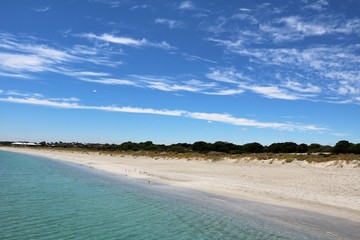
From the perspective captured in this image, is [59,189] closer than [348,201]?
No

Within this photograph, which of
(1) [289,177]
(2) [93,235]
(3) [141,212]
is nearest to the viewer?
(2) [93,235]

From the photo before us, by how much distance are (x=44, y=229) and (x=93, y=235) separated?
1.95m

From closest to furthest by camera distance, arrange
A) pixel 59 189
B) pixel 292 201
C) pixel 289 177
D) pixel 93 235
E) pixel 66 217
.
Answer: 1. pixel 93 235
2. pixel 66 217
3. pixel 292 201
4. pixel 59 189
5. pixel 289 177

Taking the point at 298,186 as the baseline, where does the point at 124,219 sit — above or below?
below

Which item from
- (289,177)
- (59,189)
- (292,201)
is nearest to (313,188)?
(292,201)

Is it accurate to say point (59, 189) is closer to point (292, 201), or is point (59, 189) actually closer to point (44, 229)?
point (44, 229)

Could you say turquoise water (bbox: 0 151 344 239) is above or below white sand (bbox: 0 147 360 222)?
below

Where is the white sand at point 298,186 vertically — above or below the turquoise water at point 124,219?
above

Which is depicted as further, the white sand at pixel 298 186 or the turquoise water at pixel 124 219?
the white sand at pixel 298 186

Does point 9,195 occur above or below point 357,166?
below

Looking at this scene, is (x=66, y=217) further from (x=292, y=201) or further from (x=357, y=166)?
(x=357, y=166)

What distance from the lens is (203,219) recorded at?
1590 cm

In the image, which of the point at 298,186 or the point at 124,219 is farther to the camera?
the point at 298,186

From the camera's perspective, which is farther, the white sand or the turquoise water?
the white sand
